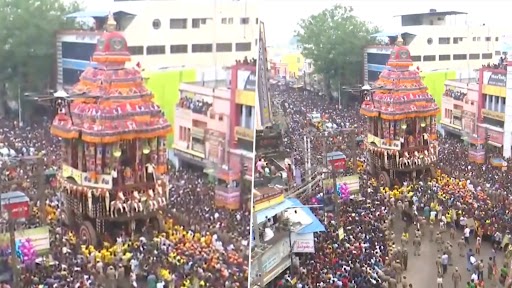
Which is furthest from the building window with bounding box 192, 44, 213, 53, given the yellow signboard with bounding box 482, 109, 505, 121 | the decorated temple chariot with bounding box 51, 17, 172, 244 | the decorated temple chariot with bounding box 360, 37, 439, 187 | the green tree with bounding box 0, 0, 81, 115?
the yellow signboard with bounding box 482, 109, 505, 121

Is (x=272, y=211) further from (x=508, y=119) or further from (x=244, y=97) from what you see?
(x=508, y=119)

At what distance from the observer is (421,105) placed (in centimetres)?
563

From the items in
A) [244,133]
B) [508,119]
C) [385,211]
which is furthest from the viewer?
[508,119]

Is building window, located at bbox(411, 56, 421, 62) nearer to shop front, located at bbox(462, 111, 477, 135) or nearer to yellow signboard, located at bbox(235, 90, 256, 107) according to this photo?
shop front, located at bbox(462, 111, 477, 135)

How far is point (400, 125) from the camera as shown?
5.69m

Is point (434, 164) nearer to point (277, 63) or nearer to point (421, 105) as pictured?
point (421, 105)

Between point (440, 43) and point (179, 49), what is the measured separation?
2846 millimetres

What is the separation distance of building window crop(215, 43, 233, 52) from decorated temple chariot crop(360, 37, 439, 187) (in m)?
2.19

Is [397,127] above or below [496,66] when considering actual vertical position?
below

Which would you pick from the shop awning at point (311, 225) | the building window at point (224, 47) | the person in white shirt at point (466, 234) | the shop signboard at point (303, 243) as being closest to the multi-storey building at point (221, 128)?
the building window at point (224, 47)

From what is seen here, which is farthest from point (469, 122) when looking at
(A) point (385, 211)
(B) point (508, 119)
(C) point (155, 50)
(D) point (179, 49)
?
(C) point (155, 50)

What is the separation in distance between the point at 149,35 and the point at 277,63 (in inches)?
59.2

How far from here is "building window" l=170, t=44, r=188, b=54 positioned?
324cm

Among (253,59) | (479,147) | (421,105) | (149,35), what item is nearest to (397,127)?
(421,105)
